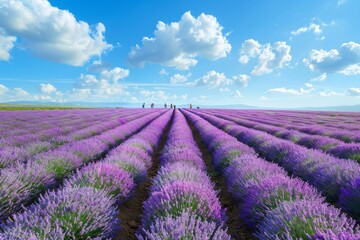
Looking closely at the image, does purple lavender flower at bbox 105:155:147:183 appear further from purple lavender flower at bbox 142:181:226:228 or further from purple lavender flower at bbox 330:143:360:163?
purple lavender flower at bbox 330:143:360:163

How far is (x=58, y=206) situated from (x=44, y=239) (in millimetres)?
590

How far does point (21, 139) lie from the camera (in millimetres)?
7711

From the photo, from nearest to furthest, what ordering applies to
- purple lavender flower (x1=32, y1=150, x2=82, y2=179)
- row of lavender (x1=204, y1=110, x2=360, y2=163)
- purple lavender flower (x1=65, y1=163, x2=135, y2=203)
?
1. purple lavender flower (x1=65, y1=163, x2=135, y2=203)
2. purple lavender flower (x1=32, y1=150, x2=82, y2=179)
3. row of lavender (x1=204, y1=110, x2=360, y2=163)

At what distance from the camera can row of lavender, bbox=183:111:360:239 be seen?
75.1 inches

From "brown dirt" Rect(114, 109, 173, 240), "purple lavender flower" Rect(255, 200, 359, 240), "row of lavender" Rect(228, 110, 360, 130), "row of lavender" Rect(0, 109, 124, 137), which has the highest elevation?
"purple lavender flower" Rect(255, 200, 359, 240)

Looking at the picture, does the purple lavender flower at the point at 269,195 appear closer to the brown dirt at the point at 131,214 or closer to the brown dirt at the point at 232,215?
the brown dirt at the point at 232,215

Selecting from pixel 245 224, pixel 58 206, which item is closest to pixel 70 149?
pixel 58 206

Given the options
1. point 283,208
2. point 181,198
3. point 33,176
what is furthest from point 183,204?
point 33,176

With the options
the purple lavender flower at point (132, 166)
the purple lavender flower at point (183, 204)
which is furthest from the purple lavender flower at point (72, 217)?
the purple lavender flower at point (132, 166)

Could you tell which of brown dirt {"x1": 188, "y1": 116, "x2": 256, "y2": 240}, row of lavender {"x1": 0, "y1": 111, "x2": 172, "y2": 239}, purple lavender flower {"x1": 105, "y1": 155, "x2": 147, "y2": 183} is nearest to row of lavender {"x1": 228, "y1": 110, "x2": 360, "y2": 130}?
brown dirt {"x1": 188, "y1": 116, "x2": 256, "y2": 240}

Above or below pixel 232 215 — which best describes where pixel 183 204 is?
above

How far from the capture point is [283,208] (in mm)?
2301

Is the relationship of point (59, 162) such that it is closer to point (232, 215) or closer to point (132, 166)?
point (132, 166)

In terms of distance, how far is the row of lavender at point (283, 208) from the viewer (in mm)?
1907
